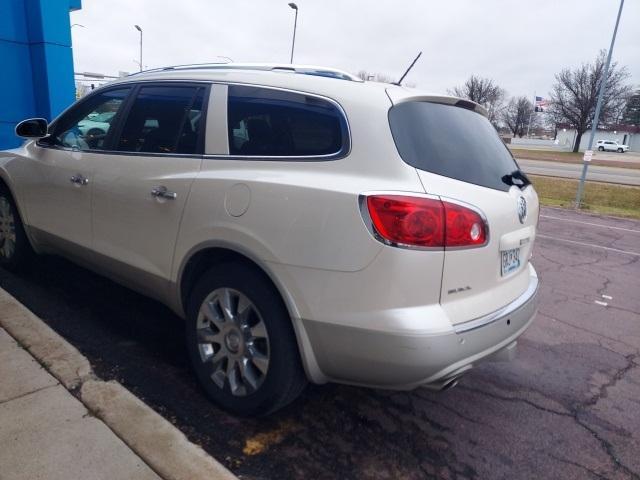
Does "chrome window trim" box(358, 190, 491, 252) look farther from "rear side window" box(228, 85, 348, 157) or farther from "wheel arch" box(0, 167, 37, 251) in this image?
"wheel arch" box(0, 167, 37, 251)

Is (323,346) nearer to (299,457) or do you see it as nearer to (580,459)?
(299,457)

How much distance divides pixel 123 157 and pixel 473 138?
7.03 feet

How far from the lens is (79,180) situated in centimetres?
367

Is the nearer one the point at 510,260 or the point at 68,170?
the point at 510,260

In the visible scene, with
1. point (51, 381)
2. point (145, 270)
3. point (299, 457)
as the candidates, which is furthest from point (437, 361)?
point (51, 381)

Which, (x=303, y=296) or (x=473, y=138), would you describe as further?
(x=473, y=138)

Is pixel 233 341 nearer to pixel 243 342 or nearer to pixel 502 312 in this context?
pixel 243 342

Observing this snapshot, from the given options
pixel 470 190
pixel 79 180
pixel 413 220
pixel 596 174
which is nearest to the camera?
pixel 413 220

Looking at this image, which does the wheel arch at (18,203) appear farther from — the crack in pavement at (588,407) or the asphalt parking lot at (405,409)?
the crack in pavement at (588,407)

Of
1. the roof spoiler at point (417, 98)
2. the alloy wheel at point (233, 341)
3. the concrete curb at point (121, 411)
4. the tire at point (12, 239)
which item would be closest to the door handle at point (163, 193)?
the alloy wheel at point (233, 341)

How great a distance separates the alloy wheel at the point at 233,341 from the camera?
A: 8.68ft

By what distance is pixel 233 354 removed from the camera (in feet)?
9.09

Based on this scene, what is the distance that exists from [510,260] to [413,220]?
0.80 m

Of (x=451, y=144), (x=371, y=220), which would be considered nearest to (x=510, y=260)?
(x=451, y=144)
